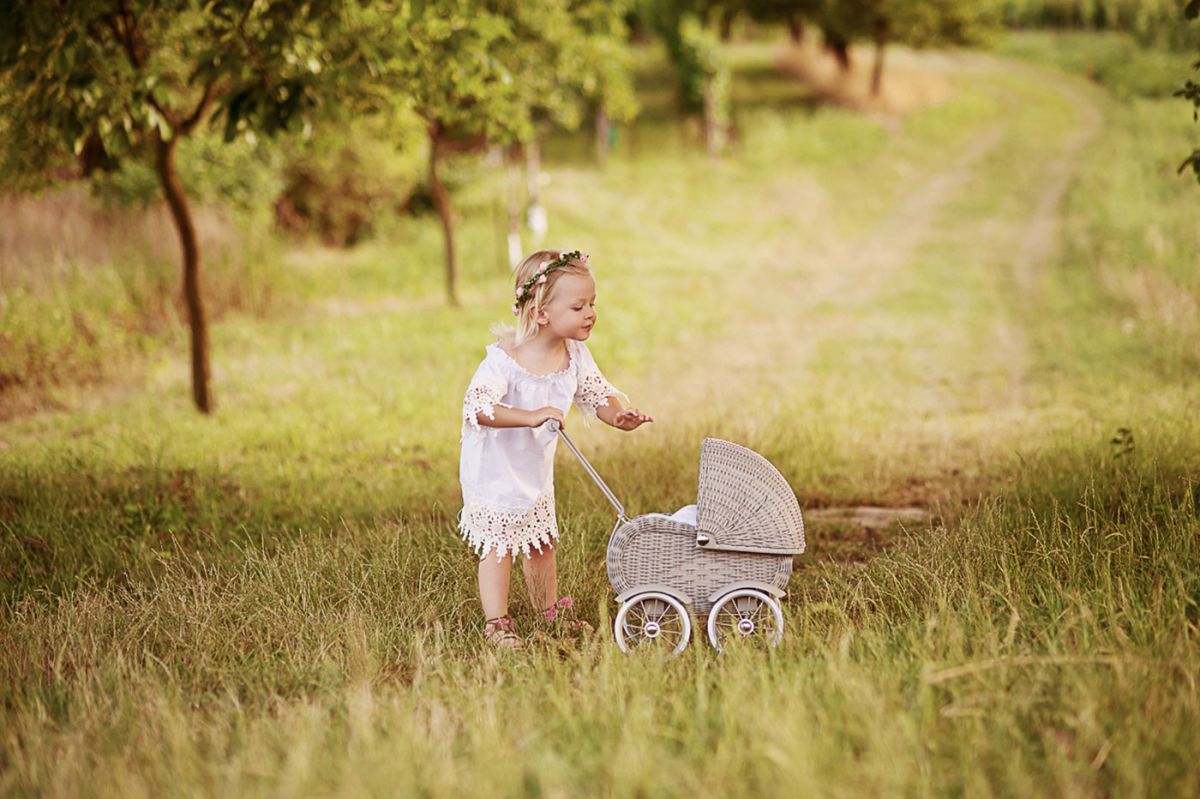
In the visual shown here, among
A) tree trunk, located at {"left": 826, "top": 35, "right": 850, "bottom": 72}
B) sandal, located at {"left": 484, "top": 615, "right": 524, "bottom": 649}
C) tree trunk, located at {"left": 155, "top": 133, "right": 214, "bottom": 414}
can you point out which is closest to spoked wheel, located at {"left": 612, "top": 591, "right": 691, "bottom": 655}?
sandal, located at {"left": 484, "top": 615, "right": 524, "bottom": 649}

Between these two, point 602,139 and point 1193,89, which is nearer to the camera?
point 1193,89

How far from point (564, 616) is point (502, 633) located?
0.40 metres

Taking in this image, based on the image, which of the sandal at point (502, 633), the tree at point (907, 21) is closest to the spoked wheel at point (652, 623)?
the sandal at point (502, 633)

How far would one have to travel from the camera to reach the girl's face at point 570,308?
181 inches

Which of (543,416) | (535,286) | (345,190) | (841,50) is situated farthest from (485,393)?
(841,50)

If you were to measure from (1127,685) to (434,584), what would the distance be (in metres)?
2.99

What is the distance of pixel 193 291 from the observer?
9.35m

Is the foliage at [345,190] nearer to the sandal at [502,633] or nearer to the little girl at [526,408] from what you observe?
the little girl at [526,408]

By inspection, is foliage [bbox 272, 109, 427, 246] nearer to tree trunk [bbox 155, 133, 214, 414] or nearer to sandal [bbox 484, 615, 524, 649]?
tree trunk [bbox 155, 133, 214, 414]

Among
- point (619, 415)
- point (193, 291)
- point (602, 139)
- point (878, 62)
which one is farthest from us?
point (878, 62)

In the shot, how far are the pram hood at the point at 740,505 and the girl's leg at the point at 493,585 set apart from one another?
89 cm

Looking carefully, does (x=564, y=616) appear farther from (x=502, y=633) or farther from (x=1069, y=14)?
(x=1069, y=14)

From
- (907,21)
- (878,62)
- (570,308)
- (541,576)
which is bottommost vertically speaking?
(541,576)

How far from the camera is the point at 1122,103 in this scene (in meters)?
33.9
